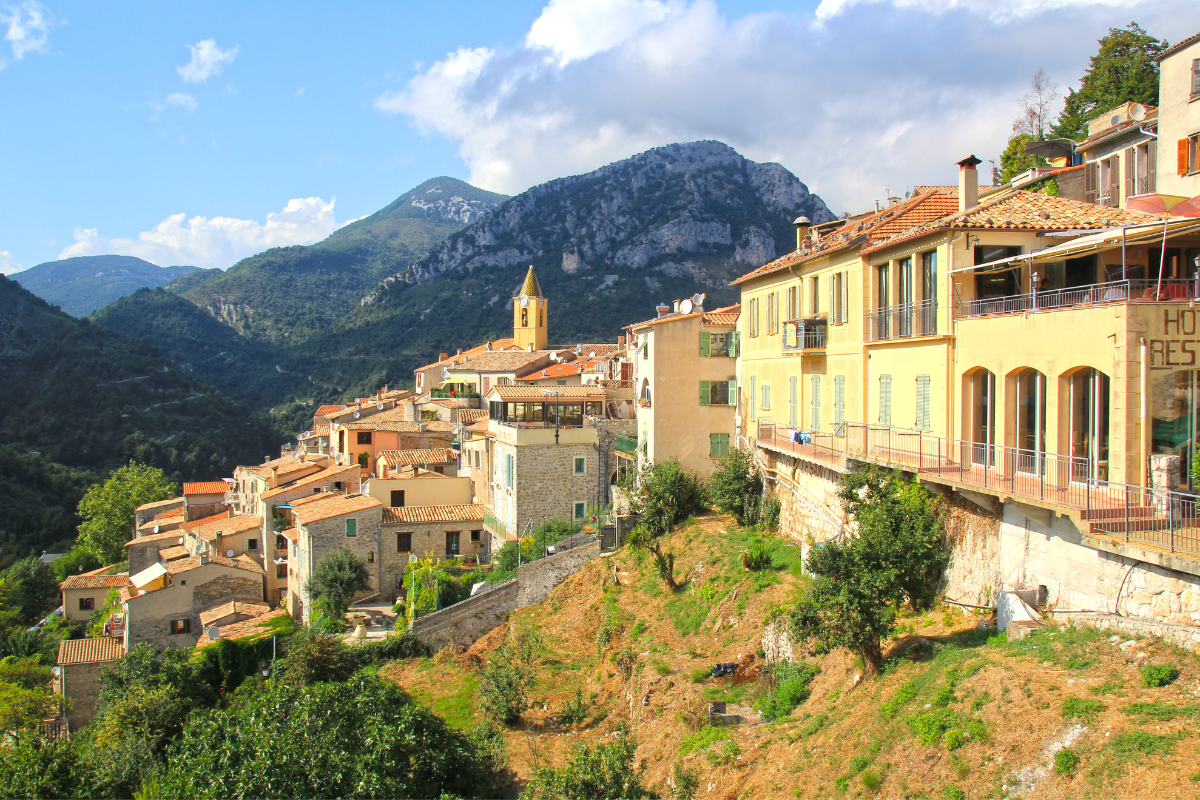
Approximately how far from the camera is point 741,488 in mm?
24781

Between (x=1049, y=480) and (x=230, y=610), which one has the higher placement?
(x=1049, y=480)

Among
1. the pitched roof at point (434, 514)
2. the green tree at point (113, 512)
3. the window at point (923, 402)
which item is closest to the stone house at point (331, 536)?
the pitched roof at point (434, 514)

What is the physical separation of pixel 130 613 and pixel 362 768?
2896 cm

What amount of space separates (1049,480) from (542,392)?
86.8ft

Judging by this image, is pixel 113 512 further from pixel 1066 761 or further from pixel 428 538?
pixel 1066 761

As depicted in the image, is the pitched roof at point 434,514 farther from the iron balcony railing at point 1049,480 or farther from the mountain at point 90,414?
the mountain at point 90,414

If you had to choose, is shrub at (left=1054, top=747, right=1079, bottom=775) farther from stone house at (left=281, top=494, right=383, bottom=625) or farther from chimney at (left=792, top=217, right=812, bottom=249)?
stone house at (left=281, top=494, right=383, bottom=625)

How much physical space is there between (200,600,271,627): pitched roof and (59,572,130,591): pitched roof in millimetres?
16535

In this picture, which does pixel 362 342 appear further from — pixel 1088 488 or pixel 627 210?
pixel 1088 488

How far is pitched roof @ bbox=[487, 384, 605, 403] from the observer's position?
3616 centimetres

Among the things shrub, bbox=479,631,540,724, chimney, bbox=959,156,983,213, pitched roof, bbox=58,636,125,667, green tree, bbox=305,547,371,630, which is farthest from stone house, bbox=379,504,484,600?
chimney, bbox=959,156,983,213

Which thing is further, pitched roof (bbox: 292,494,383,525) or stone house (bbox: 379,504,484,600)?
stone house (bbox: 379,504,484,600)

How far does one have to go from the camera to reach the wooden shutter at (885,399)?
59.2ft

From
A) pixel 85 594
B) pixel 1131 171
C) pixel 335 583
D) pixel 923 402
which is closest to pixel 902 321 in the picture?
pixel 923 402
